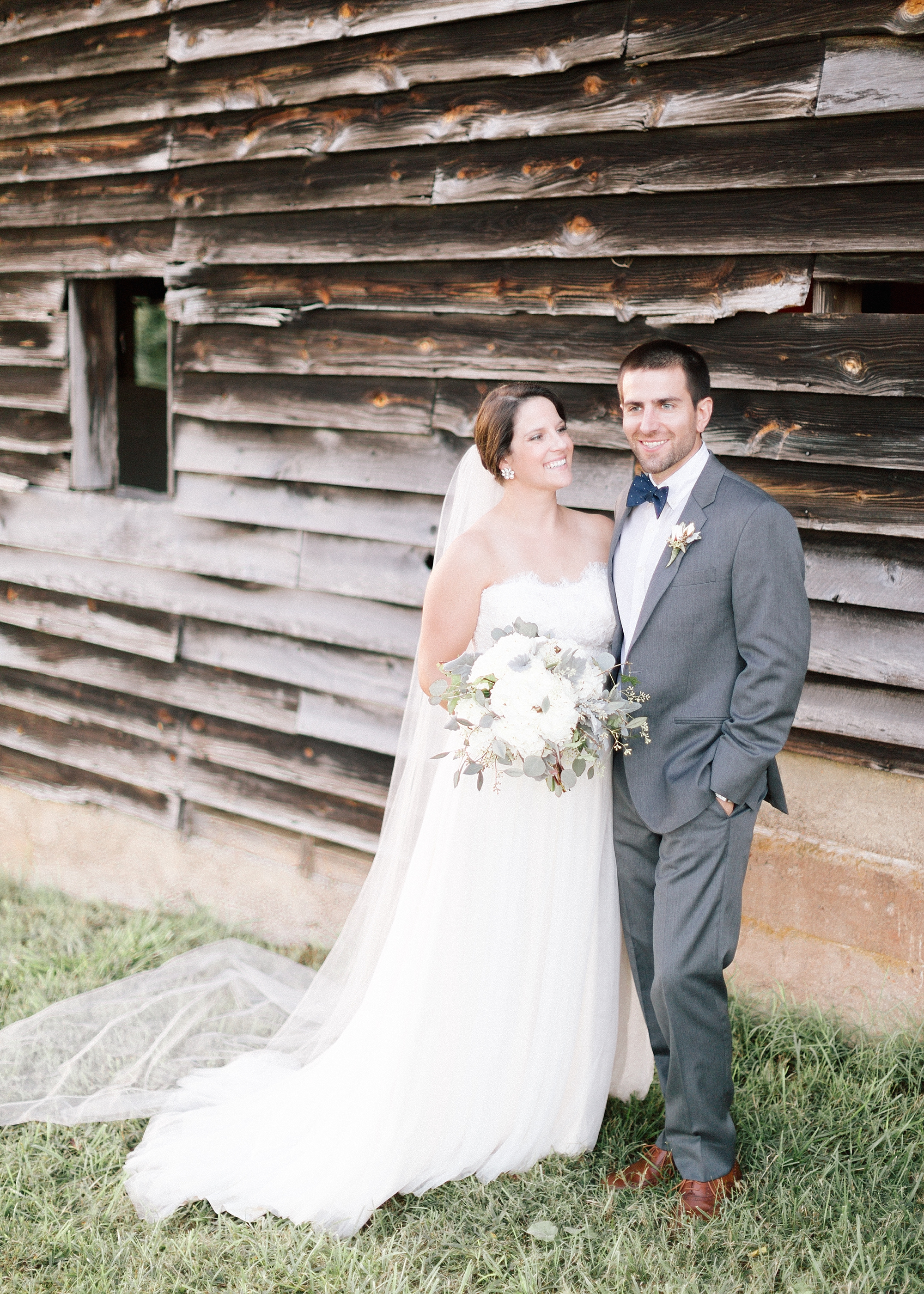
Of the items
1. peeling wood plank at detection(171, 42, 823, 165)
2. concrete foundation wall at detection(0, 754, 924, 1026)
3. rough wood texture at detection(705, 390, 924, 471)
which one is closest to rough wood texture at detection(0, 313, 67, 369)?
peeling wood plank at detection(171, 42, 823, 165)

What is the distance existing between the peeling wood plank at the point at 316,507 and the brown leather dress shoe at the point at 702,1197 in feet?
7.77

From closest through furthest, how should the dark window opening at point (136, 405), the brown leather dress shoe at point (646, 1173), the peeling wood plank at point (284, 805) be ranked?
the brown leather dress shoe at point (646, 1173) → the peeling wood plank at point (284, 805) → the dark window opening at point (136, 405)

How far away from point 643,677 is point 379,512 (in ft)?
6.05

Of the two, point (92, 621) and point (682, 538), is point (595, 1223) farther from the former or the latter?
point (92, 621)

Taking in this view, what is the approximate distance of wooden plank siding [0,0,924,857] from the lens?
3098mm

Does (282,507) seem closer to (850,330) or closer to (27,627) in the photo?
(27,627)

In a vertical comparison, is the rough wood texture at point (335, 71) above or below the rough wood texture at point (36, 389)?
above

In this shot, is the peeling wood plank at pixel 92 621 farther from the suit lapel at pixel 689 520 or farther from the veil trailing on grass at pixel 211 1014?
the suit lapel at pixel 689 520

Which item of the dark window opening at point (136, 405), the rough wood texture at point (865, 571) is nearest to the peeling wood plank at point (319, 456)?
the dark window opening at point (136, 405)

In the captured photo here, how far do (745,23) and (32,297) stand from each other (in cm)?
356

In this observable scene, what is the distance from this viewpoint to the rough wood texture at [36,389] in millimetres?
5035

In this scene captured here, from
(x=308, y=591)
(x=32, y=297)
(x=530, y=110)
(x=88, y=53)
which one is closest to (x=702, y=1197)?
(x=308, y=591)

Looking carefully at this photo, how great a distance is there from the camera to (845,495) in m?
3.16

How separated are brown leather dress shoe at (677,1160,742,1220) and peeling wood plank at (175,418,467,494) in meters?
2.41
